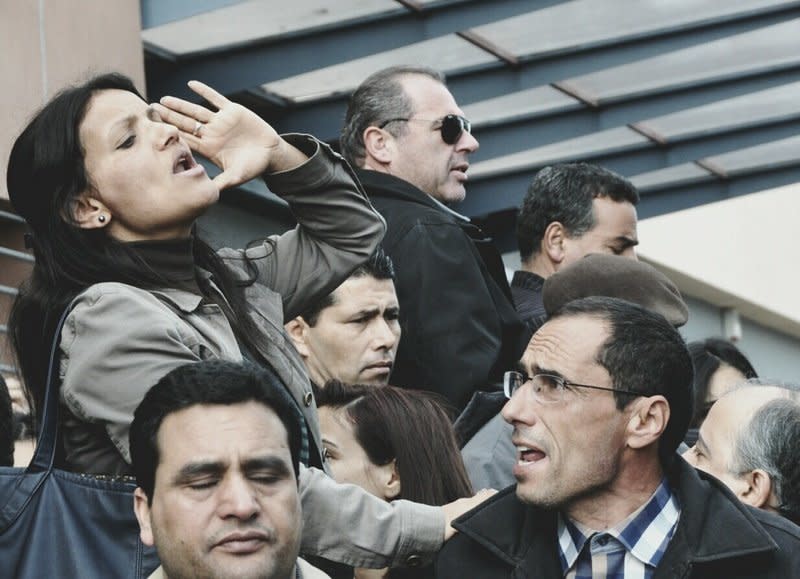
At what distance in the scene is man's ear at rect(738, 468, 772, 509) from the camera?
5621 mm

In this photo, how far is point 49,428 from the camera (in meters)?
3.94

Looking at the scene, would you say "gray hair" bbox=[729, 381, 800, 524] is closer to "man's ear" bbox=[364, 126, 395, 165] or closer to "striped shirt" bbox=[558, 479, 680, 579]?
"striped shirt" bbox=[558, 479, 680, 579]

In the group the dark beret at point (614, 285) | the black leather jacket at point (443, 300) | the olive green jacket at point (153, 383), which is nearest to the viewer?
the olive green jacket at point (153, 383)

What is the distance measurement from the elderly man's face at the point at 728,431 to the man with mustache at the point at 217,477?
207cm

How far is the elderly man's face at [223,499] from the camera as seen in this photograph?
3803 millimetres

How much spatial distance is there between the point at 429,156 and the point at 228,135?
2237 millimetres

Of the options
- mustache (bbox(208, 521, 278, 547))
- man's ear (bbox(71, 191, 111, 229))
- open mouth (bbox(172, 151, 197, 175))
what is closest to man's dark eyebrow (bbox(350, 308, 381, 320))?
open mouth (bbox(172, 151, 197, 175))

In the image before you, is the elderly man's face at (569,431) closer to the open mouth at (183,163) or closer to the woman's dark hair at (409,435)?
the woman's dark hair at (409,435)

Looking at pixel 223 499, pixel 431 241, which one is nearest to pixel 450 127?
pixel 431 241

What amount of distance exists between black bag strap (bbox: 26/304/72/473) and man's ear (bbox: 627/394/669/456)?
156cm

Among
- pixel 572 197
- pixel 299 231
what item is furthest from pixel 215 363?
A: pixel 572 197

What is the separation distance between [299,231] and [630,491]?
111 centimetres

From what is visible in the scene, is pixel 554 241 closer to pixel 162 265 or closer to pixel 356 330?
pixel 356 330

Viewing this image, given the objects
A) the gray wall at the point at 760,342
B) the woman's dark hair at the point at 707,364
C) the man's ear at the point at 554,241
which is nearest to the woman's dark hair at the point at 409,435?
the man's ear at the point at 554,241
